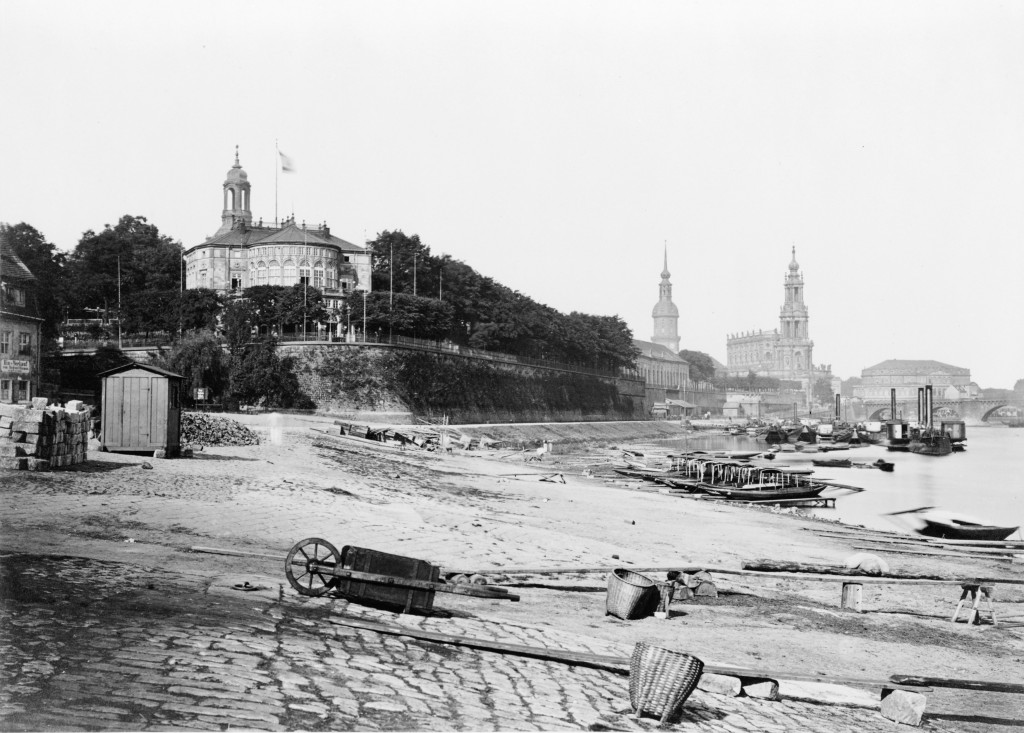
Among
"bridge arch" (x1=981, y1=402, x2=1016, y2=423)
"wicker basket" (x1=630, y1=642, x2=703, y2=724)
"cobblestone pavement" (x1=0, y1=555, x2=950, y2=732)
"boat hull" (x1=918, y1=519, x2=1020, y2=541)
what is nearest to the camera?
"cobblestone pavement" (x1=0, y1=555, x2=950, y2=732)

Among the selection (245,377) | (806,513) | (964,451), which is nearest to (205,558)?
(806,513)

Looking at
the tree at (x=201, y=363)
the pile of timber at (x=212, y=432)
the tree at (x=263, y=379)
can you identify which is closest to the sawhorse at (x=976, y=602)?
the pile of timber at (x=212, y=432)

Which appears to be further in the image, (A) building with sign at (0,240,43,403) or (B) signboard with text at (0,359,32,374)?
(B) signboard with text at (0,359,32,374)

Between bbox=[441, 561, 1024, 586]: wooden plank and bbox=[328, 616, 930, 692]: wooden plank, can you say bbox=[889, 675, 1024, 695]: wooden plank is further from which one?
bbox=[441, 561, 1024, 586]: wooden plank

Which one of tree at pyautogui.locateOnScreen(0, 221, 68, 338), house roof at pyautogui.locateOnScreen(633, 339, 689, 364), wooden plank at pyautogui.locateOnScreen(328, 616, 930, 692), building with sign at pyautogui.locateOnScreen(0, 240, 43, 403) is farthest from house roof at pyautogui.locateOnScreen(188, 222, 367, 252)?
house roof at pyautogui.locateOnScreen(633, 339, 689, 364)

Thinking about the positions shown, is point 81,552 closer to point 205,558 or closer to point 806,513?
point 205,558

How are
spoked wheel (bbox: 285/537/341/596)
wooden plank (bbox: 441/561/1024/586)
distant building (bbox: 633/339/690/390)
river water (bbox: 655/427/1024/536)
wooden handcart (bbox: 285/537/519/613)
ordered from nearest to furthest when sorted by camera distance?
1. wooden handcart (bbox: 285/537/519/613)
2. spoked wheel (bbox: 285/537/341/596)
3. wooden plank (bbox: 441/561/1024/586)
4. river water (bbox: 655/427/1024/536)
5. distant building (bbox: 633/339/690/390)

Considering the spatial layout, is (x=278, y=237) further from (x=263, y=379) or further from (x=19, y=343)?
(x=19, y=343)

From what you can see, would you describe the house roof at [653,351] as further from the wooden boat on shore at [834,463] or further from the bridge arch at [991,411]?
the wooden boat on shore at [834,463]
